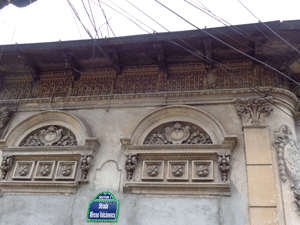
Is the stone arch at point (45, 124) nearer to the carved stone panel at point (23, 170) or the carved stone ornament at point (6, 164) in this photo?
the carved stone ornament at point (6, 164)

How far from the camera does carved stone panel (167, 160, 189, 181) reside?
19.1 ft

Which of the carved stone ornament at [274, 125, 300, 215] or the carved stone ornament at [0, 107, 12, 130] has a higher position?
the carved stone ornament at [0, 107, 12, 130]

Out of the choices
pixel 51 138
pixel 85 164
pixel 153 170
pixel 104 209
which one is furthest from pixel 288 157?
pixel 51 138

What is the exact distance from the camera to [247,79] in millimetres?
6801

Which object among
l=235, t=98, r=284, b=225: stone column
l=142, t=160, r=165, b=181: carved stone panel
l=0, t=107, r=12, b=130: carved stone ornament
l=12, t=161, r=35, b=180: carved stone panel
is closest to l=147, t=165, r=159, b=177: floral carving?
l=142, t=160, r=165, b=181: carved stone panel

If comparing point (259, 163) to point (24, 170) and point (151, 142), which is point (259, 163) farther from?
point (24, 170)

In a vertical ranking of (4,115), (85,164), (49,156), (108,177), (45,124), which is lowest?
(108,177)

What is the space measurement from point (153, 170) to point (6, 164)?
131 inches

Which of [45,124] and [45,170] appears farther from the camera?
[45,124]

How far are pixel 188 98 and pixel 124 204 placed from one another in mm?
2749

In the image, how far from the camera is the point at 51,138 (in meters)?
6.89

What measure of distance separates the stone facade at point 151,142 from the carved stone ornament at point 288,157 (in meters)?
0.02

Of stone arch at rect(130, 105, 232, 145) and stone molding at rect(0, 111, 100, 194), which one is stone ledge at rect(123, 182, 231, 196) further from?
stone molding at rect(0, 111, 100, 194)

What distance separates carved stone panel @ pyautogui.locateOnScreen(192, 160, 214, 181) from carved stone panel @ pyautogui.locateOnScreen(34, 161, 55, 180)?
10.0 ft
